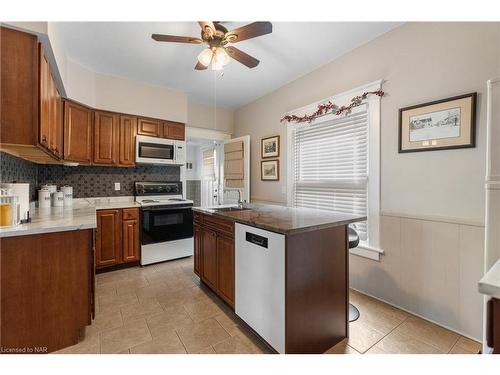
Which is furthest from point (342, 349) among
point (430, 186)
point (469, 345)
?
point (430, 186)

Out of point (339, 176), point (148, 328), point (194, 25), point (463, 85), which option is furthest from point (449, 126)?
point (148, 328)

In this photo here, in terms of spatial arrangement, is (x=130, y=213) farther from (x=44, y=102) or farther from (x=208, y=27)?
(x=208, y=27)

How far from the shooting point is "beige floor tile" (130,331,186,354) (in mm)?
1589

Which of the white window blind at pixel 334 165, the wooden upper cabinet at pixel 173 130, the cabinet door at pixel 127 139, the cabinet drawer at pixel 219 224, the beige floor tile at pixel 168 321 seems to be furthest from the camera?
the wooden upper cabinet at pixel 173 130

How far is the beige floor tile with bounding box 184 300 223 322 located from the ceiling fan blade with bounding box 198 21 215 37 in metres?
2.41

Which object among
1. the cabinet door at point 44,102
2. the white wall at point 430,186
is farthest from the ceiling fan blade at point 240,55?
the cabinet door at point 44,102

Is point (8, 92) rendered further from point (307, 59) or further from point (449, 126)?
point (449, 126)

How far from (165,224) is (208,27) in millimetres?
2455

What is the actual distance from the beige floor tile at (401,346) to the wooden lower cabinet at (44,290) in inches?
83.5

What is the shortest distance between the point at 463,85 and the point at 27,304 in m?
3.44

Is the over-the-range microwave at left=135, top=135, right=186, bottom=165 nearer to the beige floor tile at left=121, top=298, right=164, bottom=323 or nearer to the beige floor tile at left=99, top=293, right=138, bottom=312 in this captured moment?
the beige floor tile at left=99, top=293, right=138, bottom=312

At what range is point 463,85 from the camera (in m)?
1.73

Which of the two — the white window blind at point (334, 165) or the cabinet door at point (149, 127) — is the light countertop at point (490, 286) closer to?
the white window blind at point (334, 165)

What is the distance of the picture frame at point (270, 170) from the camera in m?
3.52
